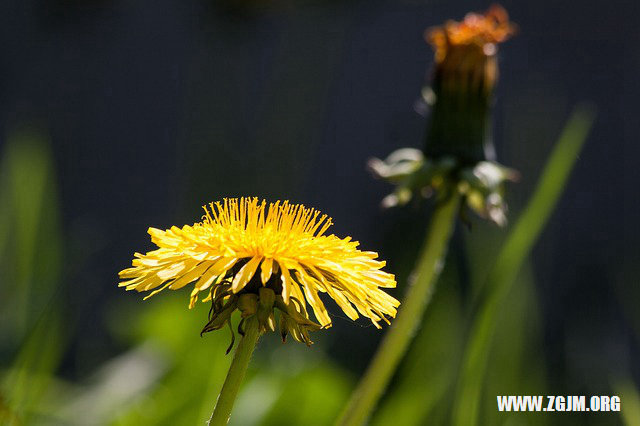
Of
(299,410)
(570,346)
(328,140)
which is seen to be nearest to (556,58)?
(328,140)

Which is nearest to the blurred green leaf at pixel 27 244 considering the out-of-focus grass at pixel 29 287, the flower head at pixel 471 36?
the out-of-focus grass at pixel 29 287

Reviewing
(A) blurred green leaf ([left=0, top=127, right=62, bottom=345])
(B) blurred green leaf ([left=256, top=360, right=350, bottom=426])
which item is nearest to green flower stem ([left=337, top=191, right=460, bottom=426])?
(B) blurred green leaf ([left=256, top=360, right=350, bottom=426])

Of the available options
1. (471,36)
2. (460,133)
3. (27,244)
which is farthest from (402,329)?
(27,244)

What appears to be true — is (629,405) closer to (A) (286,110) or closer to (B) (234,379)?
(B) (234,379)

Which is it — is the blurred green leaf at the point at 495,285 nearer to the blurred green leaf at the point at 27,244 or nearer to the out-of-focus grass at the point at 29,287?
the out-of-focus grass at the point at 29,287

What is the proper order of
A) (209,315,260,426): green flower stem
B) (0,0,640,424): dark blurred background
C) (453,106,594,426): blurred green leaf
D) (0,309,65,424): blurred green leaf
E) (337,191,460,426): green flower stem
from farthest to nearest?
(0,0,640,424): dark blurred background, (0,309,65,424): blurred green leaf, (453,106,594,426): blurred green leaf, (337,191,460,426): green flower stem, (209,315,260,426): green flower stem

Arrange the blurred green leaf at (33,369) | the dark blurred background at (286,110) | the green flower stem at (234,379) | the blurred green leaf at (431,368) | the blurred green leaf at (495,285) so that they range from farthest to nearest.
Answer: the dark blurred background at (286,110)
the blurred green leaf at (431,368)
the blurred green leaf at (33,369)
the blurred green leaf at (495,285)
the green flower stem at (234,379)

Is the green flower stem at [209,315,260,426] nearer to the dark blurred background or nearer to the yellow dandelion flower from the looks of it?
the yellow dandelion flower
